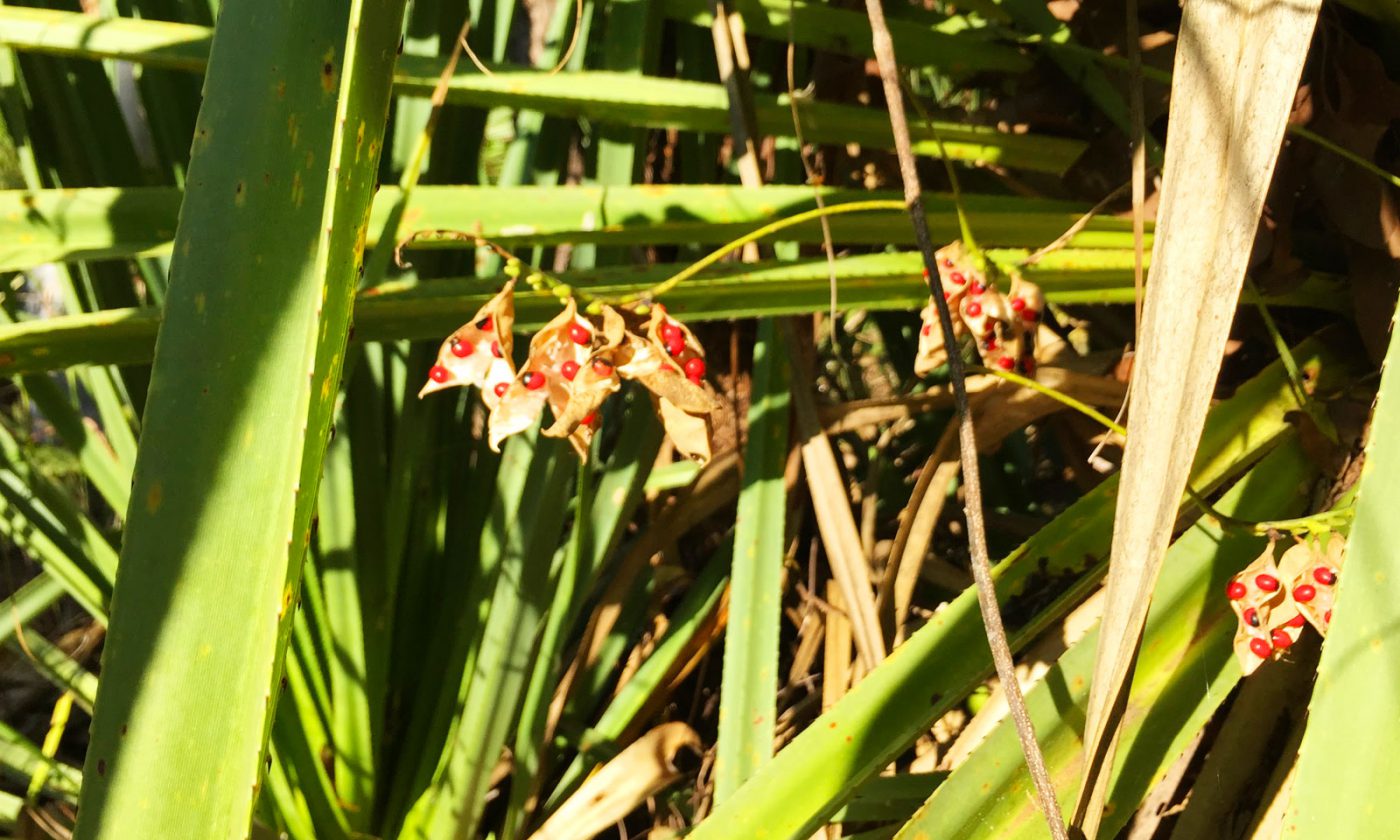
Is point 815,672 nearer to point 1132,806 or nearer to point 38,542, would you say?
point 1132,806

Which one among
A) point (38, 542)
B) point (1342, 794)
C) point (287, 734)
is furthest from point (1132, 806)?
point (38, 542)

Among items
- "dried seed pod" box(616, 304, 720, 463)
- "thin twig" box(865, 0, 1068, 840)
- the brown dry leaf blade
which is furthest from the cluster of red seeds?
the brown dry leaf blade

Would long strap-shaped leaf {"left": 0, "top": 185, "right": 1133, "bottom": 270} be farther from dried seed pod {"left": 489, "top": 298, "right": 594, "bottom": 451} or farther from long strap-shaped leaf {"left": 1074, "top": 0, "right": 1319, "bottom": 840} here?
long strap-shaped leaf {"left": 1074, "top": 0, "right": 1319, "bottom": 840}

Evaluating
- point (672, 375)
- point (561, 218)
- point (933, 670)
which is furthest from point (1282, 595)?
point (561, 218)

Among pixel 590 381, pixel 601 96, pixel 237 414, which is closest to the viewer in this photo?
pixel 237 414

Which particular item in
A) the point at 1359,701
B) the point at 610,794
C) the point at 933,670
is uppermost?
the point at 1359,701

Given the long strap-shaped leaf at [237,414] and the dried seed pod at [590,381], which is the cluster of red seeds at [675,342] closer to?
the dried seed pod at [590,381]

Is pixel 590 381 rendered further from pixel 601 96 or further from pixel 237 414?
pixel 601 96

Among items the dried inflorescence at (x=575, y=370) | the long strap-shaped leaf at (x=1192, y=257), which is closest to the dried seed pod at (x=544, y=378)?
the dried inflorescence at (x=575, y=370)
